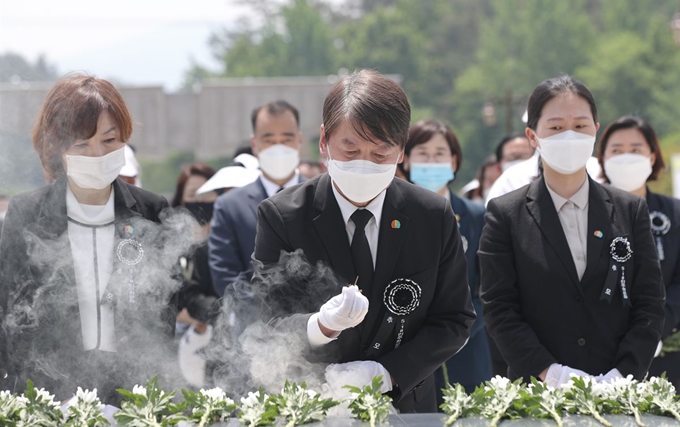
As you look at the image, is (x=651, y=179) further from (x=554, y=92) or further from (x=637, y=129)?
(x=554, y=92)

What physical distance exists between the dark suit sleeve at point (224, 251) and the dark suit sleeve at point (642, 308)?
239 cm

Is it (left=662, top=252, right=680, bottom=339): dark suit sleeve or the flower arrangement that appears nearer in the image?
the flower arrangement

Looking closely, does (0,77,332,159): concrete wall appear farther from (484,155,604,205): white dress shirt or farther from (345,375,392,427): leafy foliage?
(345,375,392,427): leafy foliage

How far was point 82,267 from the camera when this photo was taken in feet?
13.3

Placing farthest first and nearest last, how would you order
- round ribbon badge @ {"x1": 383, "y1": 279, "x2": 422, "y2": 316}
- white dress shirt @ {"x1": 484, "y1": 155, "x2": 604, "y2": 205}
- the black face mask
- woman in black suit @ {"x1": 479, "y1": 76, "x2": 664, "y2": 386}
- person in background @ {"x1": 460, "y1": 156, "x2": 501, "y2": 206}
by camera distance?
person in background @ {"x1": 460, "y1": 156, "x2": 501, "y2": 206} < the black face mask < white dress shirt @ {"x1": 484, "y1": 155, "x2": 604, "y2": 205} < woman in black suit @ {"x1": 479, "y1": 76, "x2": 664, "y2": 386} < round ribbon badge @ {"x1": 383, "y1": 279, "x2": 422, "y2": 316}

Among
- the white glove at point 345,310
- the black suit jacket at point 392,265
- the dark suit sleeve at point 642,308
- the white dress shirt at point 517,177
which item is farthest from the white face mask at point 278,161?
the white glove at point 345,310

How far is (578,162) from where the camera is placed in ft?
14.4

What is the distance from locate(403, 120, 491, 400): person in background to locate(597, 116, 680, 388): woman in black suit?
867 millimetres

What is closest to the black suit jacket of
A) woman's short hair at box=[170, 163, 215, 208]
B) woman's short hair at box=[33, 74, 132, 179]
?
woman's short hair at box=[33, 74, 132, 179]

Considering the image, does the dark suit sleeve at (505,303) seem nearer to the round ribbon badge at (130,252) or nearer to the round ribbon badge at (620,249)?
the round ribbon badge at (620,249)

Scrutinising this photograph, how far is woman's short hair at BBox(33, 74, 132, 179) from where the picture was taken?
4.09 metres

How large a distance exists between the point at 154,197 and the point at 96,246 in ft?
1.38

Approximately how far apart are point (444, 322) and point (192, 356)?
7.76 ft

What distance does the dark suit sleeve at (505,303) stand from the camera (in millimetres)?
4152
